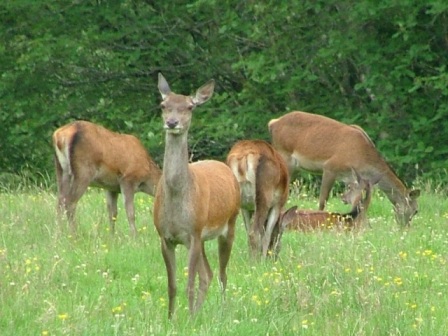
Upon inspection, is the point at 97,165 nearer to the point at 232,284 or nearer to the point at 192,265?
the point at 232,284

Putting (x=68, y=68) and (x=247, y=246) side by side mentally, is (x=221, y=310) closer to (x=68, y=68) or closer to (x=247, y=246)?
(x=247, y=246)

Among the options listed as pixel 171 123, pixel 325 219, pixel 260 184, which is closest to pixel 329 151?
pixel 325 219

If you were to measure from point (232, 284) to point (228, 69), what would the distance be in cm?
1598

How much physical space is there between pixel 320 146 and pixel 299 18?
7969 millimetres

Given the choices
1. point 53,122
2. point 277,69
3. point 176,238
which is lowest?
point 53,122

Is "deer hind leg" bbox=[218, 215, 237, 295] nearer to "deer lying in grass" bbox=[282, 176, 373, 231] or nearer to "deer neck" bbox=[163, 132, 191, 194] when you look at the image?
"deer neck" bbox=[163, 132, 191, 194]

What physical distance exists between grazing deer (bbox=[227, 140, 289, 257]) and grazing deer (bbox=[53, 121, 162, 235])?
1198 mm

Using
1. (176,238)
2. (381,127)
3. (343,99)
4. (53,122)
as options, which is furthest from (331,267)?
(53,122)

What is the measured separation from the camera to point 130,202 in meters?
13.2

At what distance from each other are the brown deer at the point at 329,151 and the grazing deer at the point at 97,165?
106 inches

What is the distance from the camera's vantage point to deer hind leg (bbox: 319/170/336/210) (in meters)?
15.3

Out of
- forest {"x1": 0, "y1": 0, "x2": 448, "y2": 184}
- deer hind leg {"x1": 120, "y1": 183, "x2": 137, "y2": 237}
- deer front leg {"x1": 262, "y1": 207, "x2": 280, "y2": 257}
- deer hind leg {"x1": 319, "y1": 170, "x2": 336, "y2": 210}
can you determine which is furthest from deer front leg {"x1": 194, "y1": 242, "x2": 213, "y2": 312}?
forest {"x1": 0, "y1": 0, "x2": 448, "y2": 184}

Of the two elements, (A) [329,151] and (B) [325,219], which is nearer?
(B) [325,219]

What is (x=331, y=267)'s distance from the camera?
9766 mm
